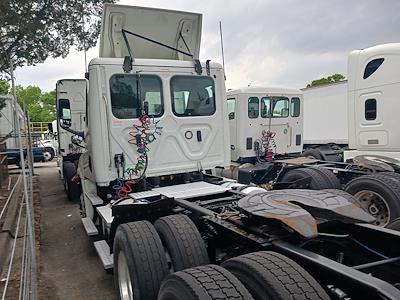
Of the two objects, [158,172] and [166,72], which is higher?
[166,72]

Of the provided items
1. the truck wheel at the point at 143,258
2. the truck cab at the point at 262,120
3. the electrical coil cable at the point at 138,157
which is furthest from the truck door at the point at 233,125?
the truck wheel at the point at 143,258

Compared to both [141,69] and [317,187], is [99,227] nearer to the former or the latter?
[141,69]

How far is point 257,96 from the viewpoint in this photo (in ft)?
34.7

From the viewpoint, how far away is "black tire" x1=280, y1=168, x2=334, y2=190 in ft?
19.7

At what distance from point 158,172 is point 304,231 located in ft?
10.7

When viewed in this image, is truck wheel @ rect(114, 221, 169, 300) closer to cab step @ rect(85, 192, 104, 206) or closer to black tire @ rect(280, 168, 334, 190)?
cab step @ rect(85, 192, 104, 206)

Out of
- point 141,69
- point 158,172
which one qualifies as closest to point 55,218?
point 158,172

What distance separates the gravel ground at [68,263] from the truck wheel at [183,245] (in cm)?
163

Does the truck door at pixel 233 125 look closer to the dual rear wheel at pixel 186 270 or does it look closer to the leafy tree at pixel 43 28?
the leafy tree at pixel 43 28

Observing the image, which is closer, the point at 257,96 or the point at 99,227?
the point at 99,227

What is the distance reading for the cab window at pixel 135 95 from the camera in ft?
16.8

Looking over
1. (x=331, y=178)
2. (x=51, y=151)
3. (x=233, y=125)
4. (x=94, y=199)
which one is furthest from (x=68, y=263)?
(x=51, y=151)

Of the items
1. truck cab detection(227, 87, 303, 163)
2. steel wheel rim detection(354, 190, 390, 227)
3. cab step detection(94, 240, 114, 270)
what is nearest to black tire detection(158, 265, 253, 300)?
cab step detection(94, 240, 114, 270)

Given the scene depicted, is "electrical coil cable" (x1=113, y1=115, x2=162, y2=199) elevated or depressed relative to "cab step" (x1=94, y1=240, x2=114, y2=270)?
elevated
